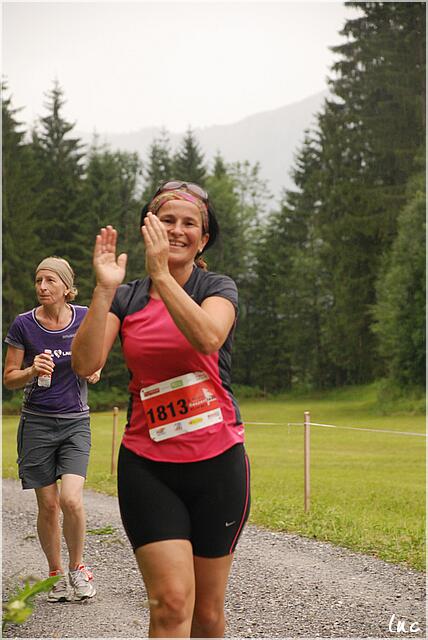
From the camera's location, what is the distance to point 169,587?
3289mm

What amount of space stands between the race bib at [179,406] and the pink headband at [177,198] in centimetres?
65

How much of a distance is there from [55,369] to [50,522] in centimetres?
108

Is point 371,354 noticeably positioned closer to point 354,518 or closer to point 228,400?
point 354,518

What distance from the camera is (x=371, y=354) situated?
4966 centimetres

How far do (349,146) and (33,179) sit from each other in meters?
18.3

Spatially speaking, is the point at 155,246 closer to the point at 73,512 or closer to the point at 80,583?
the point at 73,512

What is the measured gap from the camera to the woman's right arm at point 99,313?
10.8 ft

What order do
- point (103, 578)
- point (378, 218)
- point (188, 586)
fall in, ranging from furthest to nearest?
point (378, 218) < point (103, 578) < point (188, 586)

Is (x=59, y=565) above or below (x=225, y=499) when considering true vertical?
below

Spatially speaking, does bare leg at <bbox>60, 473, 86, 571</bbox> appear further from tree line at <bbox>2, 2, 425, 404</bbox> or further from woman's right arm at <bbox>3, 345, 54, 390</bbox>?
tree line at <bbox>2, 2, 425, 404</bbox>

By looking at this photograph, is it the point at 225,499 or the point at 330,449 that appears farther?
the point at 330,449

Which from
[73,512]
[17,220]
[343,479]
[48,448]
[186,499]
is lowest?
[343,479]

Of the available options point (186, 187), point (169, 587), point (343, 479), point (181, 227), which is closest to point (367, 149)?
point (343, 479)

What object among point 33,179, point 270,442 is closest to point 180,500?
point 270,442
